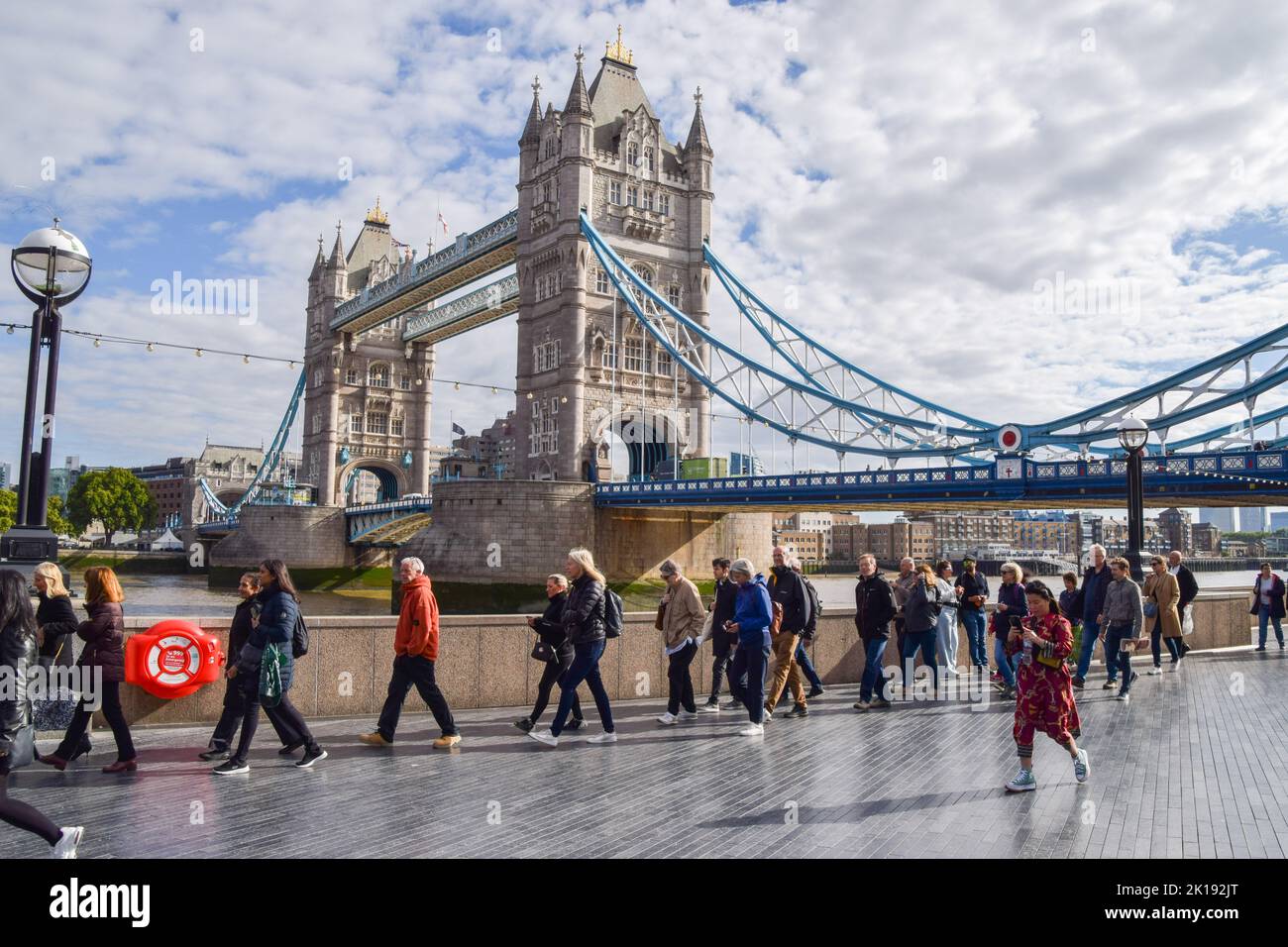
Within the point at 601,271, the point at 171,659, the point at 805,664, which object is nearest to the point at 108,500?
the point at 601,271

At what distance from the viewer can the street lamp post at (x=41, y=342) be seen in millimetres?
6395

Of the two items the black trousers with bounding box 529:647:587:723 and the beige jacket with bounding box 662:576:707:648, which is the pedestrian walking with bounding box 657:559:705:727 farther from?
the black trousers with bounding box 529:647:587:723

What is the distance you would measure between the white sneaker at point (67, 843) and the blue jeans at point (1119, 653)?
8.91 metres

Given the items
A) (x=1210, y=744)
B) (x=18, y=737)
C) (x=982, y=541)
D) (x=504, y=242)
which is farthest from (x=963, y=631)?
(x=982, y=541)

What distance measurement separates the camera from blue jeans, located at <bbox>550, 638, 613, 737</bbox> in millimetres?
7426

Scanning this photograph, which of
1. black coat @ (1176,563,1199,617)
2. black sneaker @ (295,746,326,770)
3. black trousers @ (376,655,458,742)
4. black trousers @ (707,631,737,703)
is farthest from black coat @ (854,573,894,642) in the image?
black coat @ (1176,563,1199,617)

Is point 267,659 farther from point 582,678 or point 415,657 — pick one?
point 582,678

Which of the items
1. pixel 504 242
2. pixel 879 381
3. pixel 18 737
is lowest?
pixel 18 737

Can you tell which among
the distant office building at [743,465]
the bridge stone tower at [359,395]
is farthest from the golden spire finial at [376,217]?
the distant office building at [743,465]

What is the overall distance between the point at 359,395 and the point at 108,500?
110 ft

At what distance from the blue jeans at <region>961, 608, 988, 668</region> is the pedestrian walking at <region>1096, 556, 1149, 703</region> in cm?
125

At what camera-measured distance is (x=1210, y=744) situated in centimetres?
763

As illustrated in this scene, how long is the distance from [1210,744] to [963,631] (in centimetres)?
508
